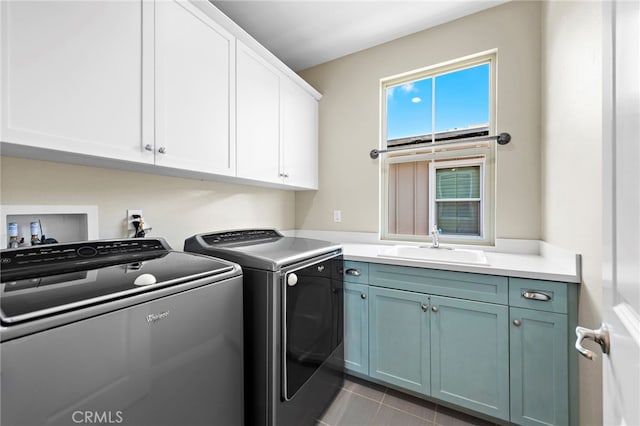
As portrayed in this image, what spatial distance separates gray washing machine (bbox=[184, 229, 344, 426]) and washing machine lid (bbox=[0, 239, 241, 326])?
0.60 ft

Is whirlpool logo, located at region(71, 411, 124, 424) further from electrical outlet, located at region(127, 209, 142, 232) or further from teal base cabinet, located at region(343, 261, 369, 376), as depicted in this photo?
teal base cabinet, located at region(343, 261, 369, 376)

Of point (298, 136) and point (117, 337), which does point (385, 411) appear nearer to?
point (117, 337)

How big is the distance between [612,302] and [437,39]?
Result: 2190mm

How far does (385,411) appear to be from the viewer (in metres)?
1.59

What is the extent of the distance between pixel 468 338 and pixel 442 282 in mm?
325

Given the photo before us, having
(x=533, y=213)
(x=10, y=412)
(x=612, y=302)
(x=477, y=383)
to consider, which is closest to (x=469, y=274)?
(x=477, y=383)

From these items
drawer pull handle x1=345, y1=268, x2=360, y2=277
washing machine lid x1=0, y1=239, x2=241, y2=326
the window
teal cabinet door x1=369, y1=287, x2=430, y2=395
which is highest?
the window

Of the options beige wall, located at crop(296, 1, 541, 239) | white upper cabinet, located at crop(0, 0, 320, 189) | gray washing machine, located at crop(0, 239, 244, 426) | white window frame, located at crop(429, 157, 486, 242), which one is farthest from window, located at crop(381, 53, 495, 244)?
gray washing machine, located at crop(0, 239, 244, 426)

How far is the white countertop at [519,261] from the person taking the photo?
1.23 metres

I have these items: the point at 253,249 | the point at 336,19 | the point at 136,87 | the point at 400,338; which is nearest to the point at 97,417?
the point at 253,249

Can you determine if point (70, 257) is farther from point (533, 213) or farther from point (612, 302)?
point (533, 213)

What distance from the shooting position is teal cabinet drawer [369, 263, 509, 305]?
1.38m

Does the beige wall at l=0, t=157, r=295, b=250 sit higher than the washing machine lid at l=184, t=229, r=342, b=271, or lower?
higher

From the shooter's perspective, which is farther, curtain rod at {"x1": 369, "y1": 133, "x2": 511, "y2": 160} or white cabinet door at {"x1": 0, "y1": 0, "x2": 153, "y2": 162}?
curtain rod at {"x1": 369, "y1": 133, "x2": 511, "y2": 160}
